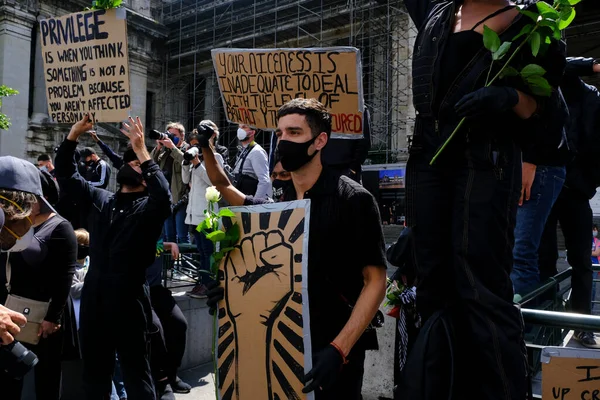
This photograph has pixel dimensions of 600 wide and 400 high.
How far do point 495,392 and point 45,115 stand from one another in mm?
25616

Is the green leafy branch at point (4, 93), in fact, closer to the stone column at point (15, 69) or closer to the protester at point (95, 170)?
the protester at point (95, 170)

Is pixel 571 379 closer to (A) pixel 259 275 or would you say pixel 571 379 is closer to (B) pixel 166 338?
(A) pixel 259 275

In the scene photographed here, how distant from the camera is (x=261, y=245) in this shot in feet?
6.89

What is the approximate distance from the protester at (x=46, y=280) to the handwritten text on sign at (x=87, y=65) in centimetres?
153

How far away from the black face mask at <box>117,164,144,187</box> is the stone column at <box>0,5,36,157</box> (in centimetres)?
2178

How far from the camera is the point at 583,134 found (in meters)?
3.65

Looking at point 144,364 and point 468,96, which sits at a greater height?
point 468,96

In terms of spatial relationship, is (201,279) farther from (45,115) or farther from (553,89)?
(45,115)

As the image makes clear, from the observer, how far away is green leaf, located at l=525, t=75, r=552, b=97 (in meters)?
1.87

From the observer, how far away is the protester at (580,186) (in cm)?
365

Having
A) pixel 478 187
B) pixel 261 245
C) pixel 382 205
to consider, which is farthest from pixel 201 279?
pixel 382 205

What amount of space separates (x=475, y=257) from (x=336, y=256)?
53cm

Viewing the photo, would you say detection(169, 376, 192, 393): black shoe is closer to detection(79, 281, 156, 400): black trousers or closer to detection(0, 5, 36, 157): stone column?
detection(79, 281, 156, 400): black trousers

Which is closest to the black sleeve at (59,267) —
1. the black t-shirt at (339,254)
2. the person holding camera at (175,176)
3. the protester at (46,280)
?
the protester at (46,280)
